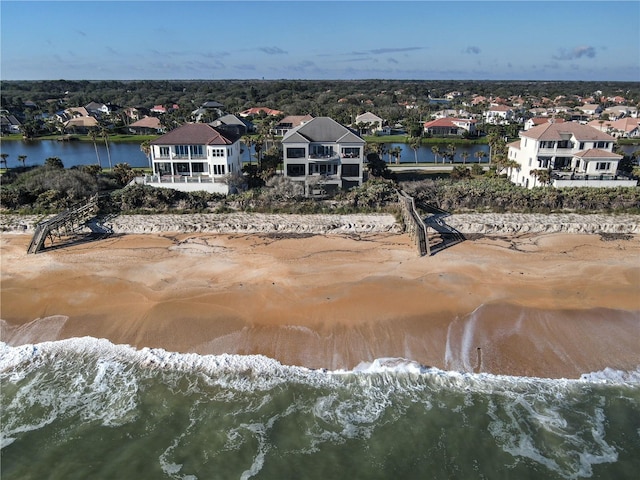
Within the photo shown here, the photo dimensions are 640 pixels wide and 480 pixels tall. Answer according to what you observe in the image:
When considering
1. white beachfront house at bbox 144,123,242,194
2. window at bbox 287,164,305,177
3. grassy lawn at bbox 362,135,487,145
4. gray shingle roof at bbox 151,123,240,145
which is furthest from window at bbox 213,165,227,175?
grassy lawn at bbox 362,135,487,145

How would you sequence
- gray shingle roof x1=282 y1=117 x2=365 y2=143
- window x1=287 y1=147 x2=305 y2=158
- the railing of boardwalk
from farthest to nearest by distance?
window x1=287 y1=147 x2=305 y2=158
gray shingle roof x1=282 y1=117 x2=365 y2=143
the railing of boardwalk

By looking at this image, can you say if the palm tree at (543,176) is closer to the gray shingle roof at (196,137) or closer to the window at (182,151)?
the gray shingle roof at (196,137)

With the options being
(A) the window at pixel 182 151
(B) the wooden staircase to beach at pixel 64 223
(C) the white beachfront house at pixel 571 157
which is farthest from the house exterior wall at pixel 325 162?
(B) the wooden staircase to beach at pixel 64 223

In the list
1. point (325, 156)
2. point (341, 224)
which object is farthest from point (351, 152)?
point (341, 224)

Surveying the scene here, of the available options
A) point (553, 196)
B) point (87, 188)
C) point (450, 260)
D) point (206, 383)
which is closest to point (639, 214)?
point (553, 196)

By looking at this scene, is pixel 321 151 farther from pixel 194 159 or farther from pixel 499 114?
pixel 499 114

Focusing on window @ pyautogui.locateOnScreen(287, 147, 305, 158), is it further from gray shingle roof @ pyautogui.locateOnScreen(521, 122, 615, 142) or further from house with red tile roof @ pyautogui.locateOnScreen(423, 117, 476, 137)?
house with red tile roof @ pyautogui.locateOnScreen(423, 117, 476, 137)
